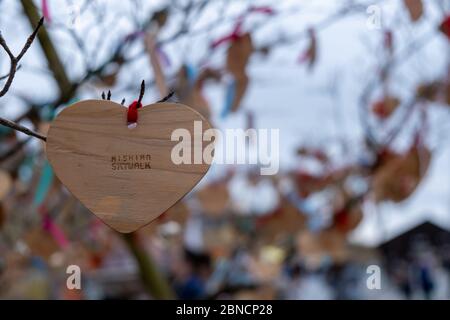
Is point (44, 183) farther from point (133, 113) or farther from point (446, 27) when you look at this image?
point (446, 27)

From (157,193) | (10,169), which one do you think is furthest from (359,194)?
(157,193)

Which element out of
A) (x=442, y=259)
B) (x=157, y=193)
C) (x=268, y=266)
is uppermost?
(x=442, y=259)

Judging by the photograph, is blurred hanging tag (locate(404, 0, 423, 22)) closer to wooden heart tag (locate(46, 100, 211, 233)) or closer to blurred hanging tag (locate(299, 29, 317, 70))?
blurred hanging tag (locate(299, 29, 317, 70))

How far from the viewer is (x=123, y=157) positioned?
3.00 ft

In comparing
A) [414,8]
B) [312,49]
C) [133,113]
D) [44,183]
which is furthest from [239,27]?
[133,113]

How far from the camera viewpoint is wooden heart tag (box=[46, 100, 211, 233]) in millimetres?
910

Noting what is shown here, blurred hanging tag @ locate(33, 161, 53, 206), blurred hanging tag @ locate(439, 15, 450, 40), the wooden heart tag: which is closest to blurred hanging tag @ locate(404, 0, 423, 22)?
blurred hanging tag @ locate(439, 15, 450, 40)

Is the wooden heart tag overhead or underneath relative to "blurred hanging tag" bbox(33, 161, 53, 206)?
underneath

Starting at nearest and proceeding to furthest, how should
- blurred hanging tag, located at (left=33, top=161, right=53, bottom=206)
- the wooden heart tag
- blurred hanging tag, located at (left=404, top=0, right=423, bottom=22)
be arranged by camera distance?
the wooden heart tag
blurred hanging tag, located at (left=404, top=0, right=423, bottom=22)
blurred hanging tag, located at (left=33, top=161, right=53, bottom=206)

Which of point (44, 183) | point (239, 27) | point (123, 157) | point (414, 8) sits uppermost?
point (239, 27)

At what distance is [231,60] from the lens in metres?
1.85

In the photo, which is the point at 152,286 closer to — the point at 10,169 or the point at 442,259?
the point at 10,169

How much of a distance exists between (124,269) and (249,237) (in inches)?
199

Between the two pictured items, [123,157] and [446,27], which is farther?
[446,27]
